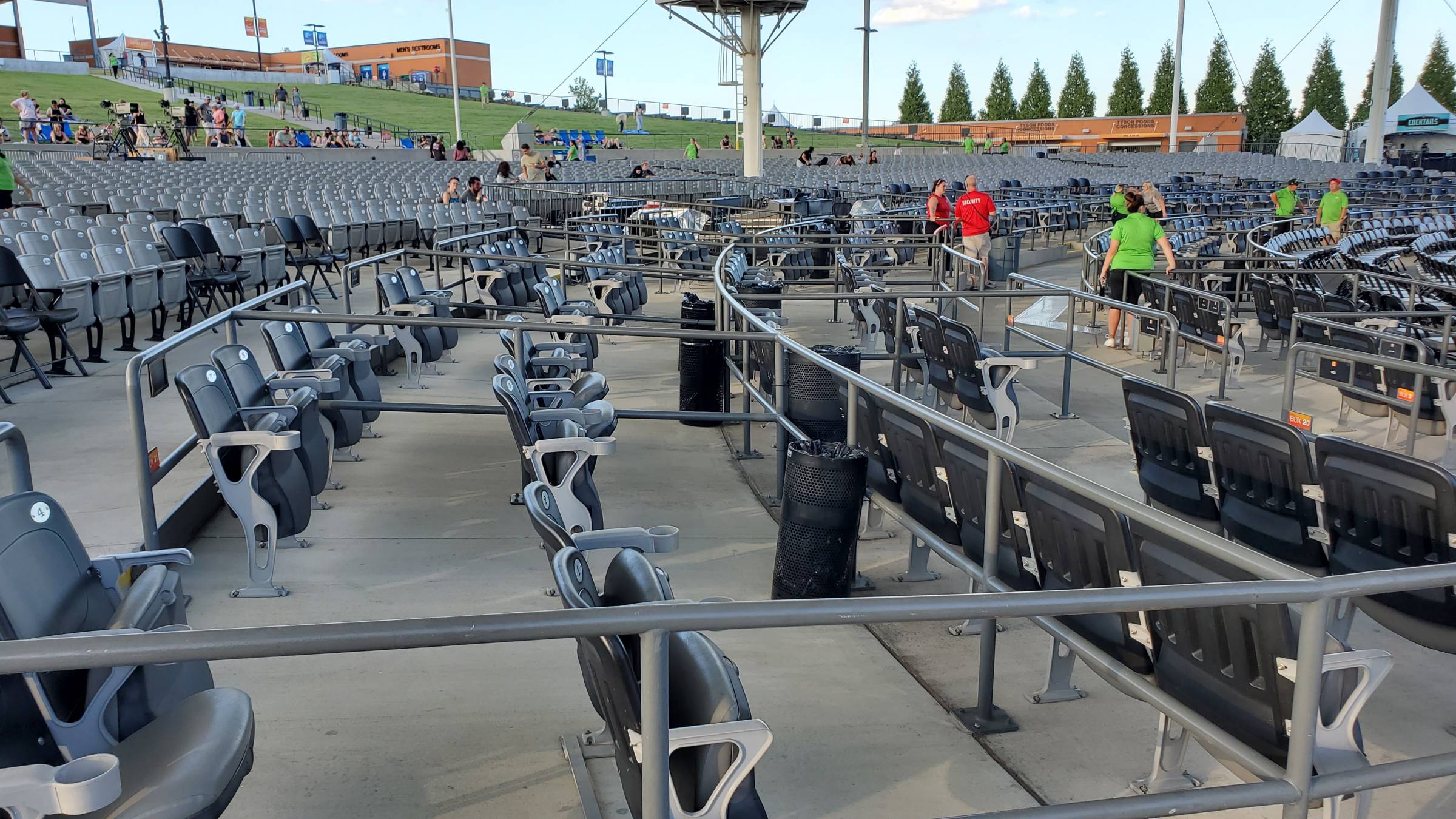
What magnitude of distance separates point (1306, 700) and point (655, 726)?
130 centimetres

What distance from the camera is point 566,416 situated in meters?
5.30

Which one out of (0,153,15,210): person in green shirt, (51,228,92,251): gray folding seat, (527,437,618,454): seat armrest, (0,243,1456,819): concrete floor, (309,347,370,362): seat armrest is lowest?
(0,243,1456,819): concrete floor

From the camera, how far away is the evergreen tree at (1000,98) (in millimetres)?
95062

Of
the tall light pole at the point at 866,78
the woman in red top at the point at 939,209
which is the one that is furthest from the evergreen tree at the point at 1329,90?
the woman in red top at the point at 939,209

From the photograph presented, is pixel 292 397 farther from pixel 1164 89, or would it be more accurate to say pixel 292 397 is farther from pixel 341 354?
pixel 1164 89

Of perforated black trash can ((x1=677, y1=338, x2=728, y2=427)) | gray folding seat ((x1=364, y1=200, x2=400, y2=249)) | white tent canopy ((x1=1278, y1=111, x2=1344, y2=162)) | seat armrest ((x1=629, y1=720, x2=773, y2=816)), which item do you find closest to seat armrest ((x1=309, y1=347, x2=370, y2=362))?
perforated black trash can ((x1=677, y1=338, x2=728, y2=427))

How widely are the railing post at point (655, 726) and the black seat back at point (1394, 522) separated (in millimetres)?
2668

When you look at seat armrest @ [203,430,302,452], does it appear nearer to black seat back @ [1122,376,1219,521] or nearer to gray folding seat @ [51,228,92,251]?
black seat back @ [1122,376,1219,521]

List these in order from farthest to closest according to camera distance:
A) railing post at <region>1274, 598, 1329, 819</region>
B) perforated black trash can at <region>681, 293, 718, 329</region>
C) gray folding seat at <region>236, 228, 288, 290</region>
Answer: gray folding seat at <region>236, 228, 288, 290</region>, perforated black trash can at <region>681, 293, 718, 329</region>, railing post at <region>1274, 598, 1329, 819</region>

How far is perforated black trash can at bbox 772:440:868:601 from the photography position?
14.6 feet

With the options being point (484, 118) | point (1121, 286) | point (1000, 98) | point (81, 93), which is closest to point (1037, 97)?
point (1000, 98)

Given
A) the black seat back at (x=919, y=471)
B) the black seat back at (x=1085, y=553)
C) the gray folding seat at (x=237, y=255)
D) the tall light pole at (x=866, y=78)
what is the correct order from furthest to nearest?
the tall light pole at (x=866, y=78) → the gray folding seat at (x=237, y=255) → the black seat back at (x=919, y=471) → the black seat back at (x=1085, y=553)

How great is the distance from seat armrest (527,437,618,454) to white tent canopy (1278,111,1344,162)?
57.9 meters

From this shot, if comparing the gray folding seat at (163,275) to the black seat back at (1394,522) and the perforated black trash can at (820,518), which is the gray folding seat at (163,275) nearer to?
the perforated black trash can at (820,518)
